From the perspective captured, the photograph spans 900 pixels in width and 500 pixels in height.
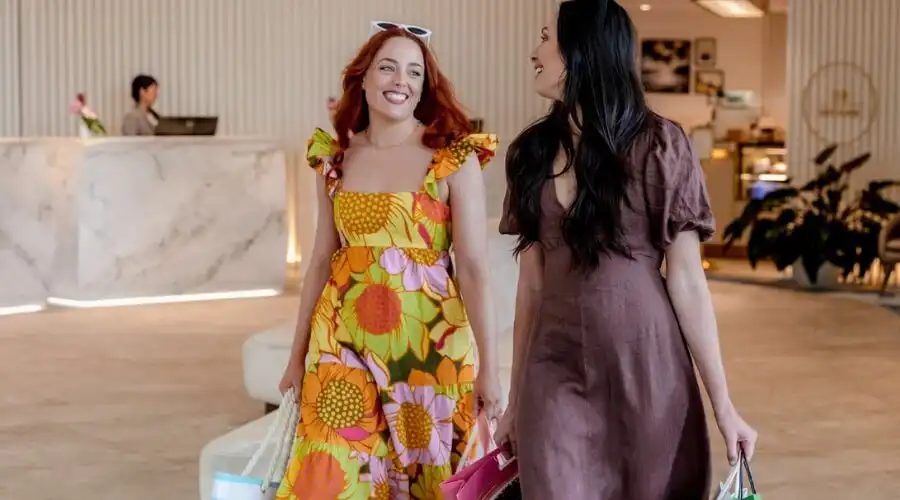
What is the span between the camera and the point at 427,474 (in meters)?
3.06

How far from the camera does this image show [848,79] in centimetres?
1262

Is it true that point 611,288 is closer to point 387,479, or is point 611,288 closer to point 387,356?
point 387,356

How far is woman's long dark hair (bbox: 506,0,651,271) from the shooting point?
2.23m

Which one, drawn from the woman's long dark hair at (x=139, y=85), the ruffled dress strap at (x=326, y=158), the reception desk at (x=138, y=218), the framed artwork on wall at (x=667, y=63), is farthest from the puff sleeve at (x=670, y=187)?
the framed artwork on wall at (x=667, y=63)

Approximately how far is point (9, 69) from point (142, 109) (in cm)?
186

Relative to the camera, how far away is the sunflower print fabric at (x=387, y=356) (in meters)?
2.99

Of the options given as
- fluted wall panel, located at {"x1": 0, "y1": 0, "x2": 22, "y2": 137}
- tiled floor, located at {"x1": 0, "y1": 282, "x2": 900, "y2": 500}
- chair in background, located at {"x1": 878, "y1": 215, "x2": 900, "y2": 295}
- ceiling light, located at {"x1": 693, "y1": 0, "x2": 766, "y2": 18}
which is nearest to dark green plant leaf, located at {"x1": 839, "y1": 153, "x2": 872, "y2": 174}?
chair in background, located at {"x1": 878, "y1": 215, "x2": 900, "y2": 295}

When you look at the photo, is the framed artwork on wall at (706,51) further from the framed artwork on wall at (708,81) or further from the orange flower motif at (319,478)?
the orange flower motif at (319,478)

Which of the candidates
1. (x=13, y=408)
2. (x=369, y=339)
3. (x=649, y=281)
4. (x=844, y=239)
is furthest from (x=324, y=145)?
(x=844, y=239)

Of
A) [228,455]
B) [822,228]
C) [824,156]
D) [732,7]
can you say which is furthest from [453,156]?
[732,7]

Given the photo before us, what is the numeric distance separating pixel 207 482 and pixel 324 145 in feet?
4.45

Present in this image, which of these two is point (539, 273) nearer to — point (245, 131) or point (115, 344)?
point (115, 344)

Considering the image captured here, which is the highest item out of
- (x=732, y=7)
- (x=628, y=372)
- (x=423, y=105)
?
(x=732, y=7)

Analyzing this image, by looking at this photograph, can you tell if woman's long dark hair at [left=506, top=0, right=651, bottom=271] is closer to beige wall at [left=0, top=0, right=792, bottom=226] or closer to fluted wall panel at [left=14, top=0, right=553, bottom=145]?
beige wall at [left=0, top=0, right=792, bottom=226]
